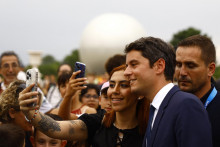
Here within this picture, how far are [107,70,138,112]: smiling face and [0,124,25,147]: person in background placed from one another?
3.10ft

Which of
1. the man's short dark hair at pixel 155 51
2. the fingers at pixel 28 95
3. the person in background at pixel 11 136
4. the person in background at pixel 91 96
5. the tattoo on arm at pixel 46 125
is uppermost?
the man's short dark hair at pixel 155 51

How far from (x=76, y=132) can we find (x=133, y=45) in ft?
3.44

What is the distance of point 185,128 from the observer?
2.14m

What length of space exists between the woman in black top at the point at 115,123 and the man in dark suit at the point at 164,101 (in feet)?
1.40

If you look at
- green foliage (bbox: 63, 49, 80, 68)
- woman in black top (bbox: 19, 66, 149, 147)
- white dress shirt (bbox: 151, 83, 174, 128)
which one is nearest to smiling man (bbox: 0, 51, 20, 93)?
woman in black top (bbox: 19, 66, 149, 147)

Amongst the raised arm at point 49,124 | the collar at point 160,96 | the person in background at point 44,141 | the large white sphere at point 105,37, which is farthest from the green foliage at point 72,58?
the collar at point 160,96

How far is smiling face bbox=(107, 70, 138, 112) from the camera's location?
10.1 ft

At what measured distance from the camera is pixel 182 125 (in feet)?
7.06

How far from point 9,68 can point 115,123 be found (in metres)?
3.38

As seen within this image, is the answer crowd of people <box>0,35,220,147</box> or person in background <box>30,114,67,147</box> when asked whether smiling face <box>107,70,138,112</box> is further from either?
person in background <box>30,114,67,147</box>

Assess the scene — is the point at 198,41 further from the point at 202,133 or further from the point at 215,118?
the point at 202,133

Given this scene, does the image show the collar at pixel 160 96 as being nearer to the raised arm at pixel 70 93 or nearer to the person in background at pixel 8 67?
the raised arm at pixel 70 93

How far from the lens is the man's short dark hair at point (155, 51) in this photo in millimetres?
2633

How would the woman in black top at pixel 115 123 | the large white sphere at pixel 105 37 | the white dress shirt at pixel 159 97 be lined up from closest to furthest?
the white dress shirt at pixel 159 97, the woman in black top at pixel 115 123, the large white sphere at pixel 105 37
